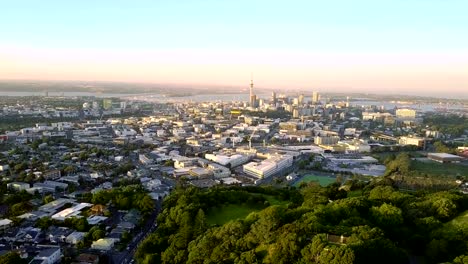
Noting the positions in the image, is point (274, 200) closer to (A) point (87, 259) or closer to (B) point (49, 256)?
(A) point (87, 259)

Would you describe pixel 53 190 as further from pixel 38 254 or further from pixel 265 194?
pixel 265 194

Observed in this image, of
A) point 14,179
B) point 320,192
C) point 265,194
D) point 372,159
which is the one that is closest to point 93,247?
point 265,194

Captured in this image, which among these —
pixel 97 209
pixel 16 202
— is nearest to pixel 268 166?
pixel 97 209

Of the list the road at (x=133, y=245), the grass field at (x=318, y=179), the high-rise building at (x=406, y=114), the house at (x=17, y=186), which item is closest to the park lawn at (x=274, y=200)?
the road at (x=133, y=245)

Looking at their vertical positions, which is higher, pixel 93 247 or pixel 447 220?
pixel 447 220

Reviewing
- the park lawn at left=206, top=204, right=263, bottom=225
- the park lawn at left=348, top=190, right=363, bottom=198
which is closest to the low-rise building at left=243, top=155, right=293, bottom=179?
the park lawn at left=348, top=190, right=363, bottom=198

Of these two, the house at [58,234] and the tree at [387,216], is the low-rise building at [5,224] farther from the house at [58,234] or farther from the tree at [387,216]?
the tree at [387,216]
